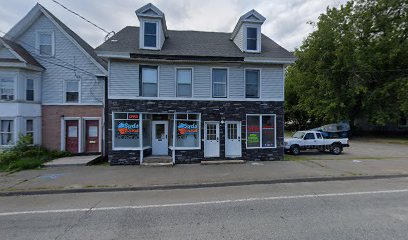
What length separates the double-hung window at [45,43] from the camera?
1476 cm

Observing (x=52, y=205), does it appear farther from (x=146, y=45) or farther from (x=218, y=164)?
(x=146, y=45)

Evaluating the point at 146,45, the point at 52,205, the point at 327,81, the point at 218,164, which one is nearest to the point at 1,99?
the point at 146,45

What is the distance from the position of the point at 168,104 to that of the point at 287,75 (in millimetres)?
33115

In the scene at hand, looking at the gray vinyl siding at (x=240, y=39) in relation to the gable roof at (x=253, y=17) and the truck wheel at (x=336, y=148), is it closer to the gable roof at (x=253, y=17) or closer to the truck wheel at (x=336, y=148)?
the gable roof at (x=253, y=17)

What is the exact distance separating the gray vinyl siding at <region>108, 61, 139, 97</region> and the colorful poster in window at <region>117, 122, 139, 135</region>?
1.56 m

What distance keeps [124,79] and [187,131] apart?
4392 millimetres

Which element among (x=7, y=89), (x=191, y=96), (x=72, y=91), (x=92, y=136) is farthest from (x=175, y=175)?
(x=7, y=89)

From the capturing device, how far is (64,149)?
14.7 m

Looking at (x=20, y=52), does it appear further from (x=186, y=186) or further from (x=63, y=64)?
(x=186, y=186)

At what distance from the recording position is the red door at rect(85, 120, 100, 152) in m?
15.1

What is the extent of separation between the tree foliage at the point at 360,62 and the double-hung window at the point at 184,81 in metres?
21.5

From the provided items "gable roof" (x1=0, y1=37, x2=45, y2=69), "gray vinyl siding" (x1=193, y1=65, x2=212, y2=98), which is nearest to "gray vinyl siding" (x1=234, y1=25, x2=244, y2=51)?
"gray vinyl siding" (x1=193, y1=65, x2=212, y2=98)

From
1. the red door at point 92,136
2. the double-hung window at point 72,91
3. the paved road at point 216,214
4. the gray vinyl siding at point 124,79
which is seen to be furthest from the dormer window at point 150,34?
the paved road at point 216,214

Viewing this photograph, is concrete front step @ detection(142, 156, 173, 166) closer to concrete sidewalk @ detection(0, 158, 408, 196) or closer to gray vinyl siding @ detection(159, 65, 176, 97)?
concrete sidewalk @ detection(0, 158, 408, 196)
